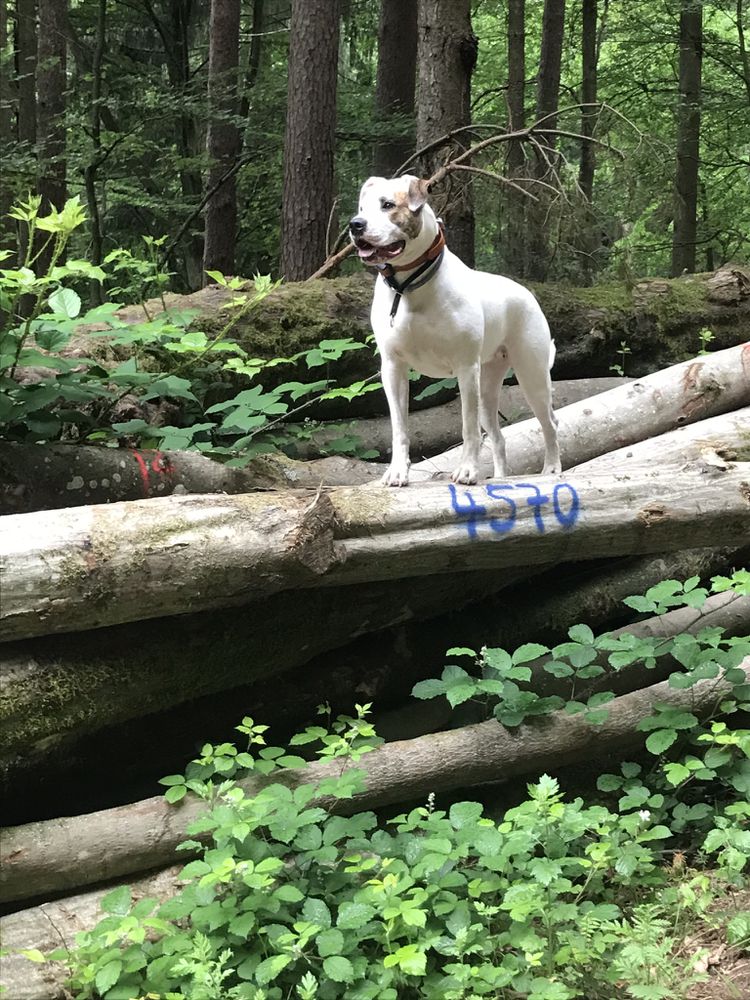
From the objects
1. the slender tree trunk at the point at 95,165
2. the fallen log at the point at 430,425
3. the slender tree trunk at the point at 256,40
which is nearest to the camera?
the fallen log at the point at 430,425

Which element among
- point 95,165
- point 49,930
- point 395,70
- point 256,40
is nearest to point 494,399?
point 49,930

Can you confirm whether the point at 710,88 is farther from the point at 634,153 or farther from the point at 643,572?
the point at 643,572

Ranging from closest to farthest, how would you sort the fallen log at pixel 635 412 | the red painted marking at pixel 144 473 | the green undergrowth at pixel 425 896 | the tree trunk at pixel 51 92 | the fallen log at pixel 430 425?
the green undergrowth at pixel 425 896
the red painted marking at pixel 144 473
the fallen log at pixel 635 412
the fallen log at pixel 430 425
the tree trunk at pixel 51 92

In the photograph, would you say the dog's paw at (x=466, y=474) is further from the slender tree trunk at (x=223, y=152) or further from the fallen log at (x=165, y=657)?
the slender tree trunk at (x=223, y=152)

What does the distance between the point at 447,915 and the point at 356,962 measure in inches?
13.4

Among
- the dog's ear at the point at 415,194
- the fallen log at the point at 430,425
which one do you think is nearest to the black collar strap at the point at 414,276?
the dog's ear at the point at 415,194

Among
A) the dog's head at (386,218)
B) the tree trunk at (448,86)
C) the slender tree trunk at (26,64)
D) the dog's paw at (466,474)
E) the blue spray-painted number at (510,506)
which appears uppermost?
the slender tree trunk at (26,64)

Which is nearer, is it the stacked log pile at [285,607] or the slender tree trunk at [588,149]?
the stacked log pile at [285,607]

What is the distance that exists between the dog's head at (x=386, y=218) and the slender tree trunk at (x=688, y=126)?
32.6 feet

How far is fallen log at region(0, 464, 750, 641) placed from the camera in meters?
2.91

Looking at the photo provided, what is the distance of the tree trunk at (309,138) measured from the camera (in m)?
8.16

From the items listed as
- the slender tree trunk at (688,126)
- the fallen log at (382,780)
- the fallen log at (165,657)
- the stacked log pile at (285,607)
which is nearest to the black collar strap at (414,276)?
the stacked log pile at (285,607)

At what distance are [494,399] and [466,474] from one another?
97 cm

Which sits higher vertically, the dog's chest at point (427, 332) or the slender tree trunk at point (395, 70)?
the slender tree trunk at point (395, 70)
